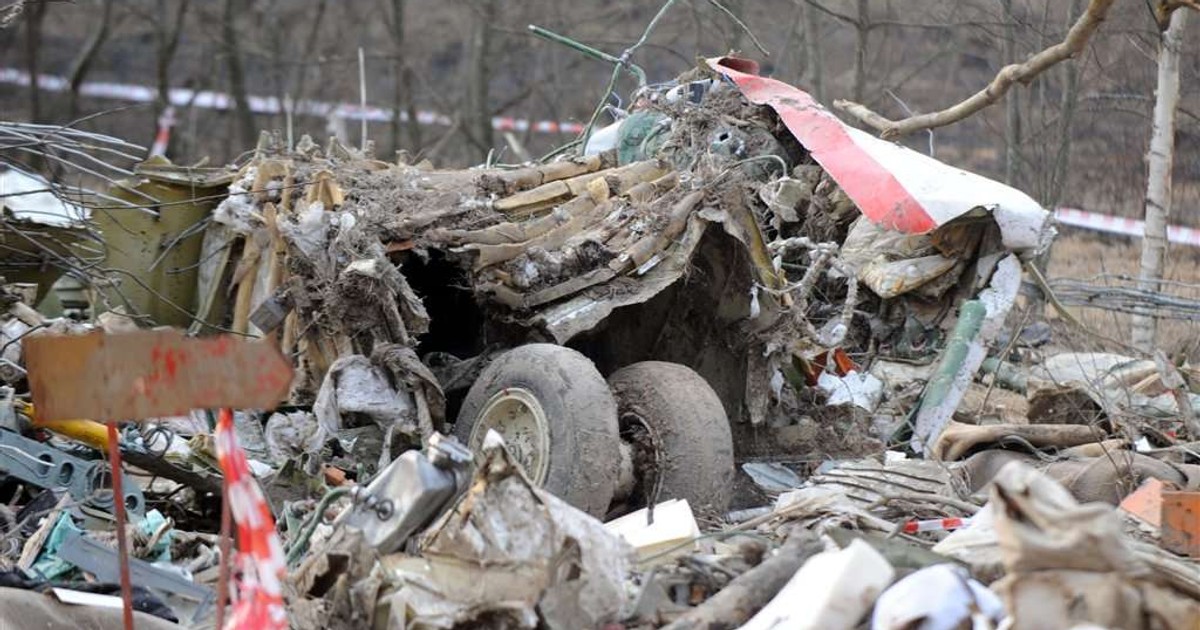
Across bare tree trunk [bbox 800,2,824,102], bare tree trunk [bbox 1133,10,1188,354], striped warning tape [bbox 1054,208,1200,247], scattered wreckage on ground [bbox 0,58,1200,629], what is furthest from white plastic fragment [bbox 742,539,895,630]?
bare tree trunk [bbox 800,2,824,102]

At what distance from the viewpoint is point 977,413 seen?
33.7 ft

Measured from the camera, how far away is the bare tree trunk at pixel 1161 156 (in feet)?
39.2

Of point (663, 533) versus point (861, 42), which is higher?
point (861, 42)

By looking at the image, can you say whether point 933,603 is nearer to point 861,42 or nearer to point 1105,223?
point 861,42

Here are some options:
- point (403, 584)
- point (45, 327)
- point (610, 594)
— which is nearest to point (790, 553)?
point (610, 594)

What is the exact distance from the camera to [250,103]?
26469 mm

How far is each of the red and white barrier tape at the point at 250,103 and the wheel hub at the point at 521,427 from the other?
56.5 ft

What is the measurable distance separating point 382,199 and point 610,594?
11.5ft

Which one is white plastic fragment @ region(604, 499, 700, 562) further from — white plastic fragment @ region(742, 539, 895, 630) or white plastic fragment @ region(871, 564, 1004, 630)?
white plastic fragment @ region(871, 564, 1004, 630)

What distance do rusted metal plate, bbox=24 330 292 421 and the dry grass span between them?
769 cm

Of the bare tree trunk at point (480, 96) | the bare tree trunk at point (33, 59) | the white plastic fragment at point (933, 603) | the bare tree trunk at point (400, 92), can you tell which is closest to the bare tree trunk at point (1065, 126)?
the white plastic fragment at point (933, 603)

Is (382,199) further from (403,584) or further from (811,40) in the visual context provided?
(811,40)

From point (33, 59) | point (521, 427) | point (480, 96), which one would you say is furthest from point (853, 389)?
point (33, 59)

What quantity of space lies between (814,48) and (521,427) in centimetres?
1085
